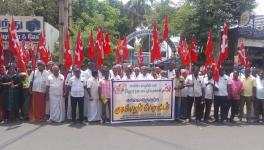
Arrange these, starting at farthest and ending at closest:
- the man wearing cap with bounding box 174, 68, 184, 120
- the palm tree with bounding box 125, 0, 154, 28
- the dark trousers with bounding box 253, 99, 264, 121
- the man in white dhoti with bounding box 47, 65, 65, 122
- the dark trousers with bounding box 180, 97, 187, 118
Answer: the palm tree with bounding box 125, 0, 154, 28, the dark trousers with bounding box 253, 99, 264, 121, the dark trousers with bounding box 180, 97, 187, 118, the man wearing cap with bounding box 174, 68, 184, 120, the man in white dhoti with bounding box 47, 65, 65, 122

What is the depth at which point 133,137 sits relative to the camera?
406 inches

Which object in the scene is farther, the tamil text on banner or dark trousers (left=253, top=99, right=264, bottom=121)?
dark trousers (left=253, top=99, right=264, bottom=121)

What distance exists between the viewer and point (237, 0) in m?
29.9

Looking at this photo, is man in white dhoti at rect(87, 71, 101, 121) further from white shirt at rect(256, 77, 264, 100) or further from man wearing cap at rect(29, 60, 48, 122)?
white shirt at rect(256, 77, 264, 100)

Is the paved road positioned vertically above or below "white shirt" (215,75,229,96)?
below

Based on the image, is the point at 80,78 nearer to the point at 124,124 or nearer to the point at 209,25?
the point at 124,124

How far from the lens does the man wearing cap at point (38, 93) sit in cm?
1268

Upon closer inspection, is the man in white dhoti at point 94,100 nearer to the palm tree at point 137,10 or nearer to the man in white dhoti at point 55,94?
the man in white dhoti at point 55,94

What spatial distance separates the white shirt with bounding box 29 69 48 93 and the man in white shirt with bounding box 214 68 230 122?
516 cm

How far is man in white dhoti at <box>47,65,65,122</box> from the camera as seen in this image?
1272cm

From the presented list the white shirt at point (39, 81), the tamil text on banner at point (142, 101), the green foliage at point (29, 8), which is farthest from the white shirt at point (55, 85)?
the green foliage at point (29, 8)

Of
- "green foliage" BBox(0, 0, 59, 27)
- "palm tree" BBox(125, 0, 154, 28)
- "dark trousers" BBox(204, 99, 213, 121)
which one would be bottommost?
"dark trousers" BBox(204, 99, 213, 121)

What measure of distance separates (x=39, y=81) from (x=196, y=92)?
15.4ft

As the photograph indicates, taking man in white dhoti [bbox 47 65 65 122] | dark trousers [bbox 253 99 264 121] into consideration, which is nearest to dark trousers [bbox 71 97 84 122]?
man in white dhoti [bbox 47 65 65 122]
